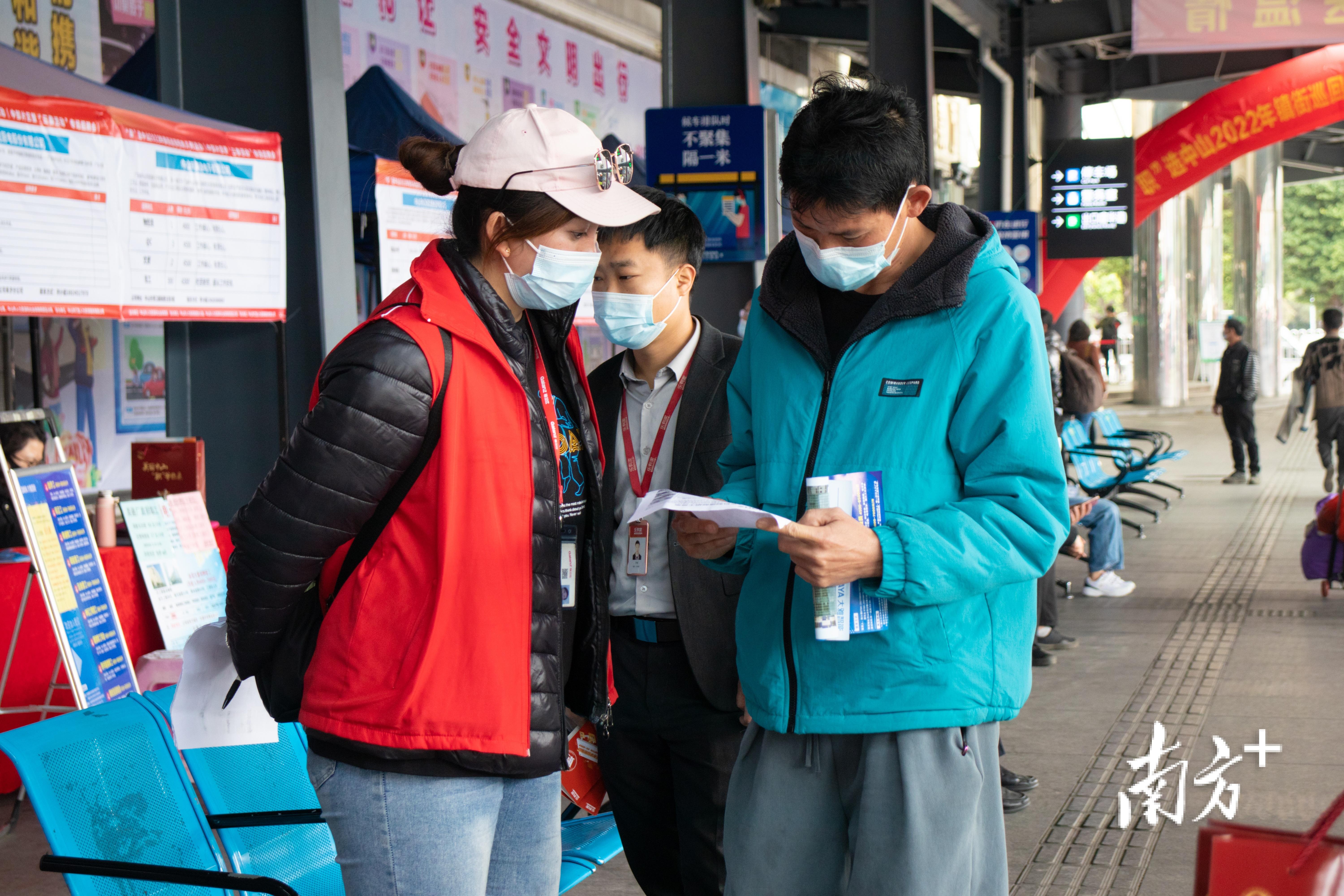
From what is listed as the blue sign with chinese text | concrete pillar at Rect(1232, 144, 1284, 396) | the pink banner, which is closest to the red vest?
the blue sign with chinese text

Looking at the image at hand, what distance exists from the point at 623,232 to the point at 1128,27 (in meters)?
13.7

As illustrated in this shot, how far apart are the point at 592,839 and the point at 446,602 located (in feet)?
4.74

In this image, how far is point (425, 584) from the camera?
5.81ft

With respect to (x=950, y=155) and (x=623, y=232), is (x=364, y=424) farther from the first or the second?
(x=950, y=155)

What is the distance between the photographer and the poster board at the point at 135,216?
4.52m

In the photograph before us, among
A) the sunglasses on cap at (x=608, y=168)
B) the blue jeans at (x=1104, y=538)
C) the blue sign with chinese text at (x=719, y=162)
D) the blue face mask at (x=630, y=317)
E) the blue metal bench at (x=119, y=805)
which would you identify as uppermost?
the blue sign with chinese text at (x=719, y=162)

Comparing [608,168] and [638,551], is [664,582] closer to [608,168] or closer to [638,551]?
[638,551]

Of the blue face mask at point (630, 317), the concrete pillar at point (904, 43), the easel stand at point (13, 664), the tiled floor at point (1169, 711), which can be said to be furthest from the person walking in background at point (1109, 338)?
the blue face mask at point (630, 317)

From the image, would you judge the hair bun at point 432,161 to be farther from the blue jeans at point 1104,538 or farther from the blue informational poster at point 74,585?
the blue jeans at point 1104,538

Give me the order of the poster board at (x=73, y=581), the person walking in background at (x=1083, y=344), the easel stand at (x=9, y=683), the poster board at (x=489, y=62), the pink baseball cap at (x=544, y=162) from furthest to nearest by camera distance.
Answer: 1. the person walking in background at (x=1083, y=344)
2. the poster board at (x=489, y=62)
3. the easel stand at (x=9, y=683)
4. the poster board at (x=73, y=581)
5. the pink baseball cap at (x=544, y=162)

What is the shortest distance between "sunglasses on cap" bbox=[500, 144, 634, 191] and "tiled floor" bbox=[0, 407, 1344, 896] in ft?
8.43

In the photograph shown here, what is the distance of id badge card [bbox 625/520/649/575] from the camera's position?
268 cm

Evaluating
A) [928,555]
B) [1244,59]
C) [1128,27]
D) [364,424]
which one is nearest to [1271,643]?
[928,555]

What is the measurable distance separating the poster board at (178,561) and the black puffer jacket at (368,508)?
3504 millimetres
